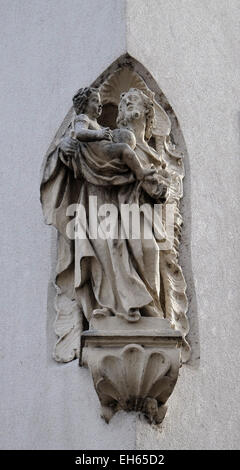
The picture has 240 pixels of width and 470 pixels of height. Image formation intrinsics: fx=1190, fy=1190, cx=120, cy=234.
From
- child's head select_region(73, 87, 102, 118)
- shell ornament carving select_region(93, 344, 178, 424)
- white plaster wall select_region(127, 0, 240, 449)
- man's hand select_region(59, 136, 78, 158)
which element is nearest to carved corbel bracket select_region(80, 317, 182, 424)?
shell ornament carving select_region(93, 344, 178, 424)

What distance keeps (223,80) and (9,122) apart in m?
1.18

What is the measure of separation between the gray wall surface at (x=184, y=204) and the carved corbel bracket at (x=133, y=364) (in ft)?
0.27

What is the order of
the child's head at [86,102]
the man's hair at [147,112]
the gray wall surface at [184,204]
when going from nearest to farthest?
the gray wall surface at [184,204] → the child's head at [86,102] → the man's hair at [147,112]

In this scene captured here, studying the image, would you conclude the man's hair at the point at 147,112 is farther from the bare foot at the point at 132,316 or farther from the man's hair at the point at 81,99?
the bare foot at the point at 132,316

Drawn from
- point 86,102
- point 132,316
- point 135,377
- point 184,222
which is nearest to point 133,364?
point 135,377

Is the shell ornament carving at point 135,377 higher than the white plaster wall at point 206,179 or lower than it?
lower

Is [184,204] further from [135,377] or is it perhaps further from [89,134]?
[135,377]

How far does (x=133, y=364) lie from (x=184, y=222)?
0.98 m

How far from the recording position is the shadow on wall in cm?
536

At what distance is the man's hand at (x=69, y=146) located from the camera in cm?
518

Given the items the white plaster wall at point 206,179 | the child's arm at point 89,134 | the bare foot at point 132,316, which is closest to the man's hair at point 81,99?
the child's arm at point 89,134

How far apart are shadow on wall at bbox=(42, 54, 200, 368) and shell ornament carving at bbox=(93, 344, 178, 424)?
1.43 ft
